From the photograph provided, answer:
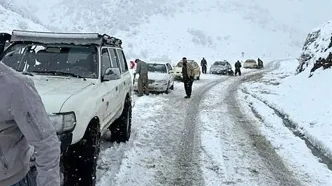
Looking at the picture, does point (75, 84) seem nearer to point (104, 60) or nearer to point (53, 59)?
point (53, 59)

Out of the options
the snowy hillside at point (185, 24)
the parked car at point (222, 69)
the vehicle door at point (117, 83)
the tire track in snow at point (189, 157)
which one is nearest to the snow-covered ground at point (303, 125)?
the tire track in snow at point (189, 157)

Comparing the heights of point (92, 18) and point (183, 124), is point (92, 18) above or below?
above

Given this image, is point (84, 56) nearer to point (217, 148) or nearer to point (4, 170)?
point (217, 148)

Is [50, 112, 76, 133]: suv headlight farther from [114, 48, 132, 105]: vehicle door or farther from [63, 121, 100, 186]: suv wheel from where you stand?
[114, 48, 132, 105]: vehicle door

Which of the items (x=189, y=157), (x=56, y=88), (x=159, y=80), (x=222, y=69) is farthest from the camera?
(x=222, y=69)

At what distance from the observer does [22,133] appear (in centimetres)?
216

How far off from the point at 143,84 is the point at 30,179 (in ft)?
47.4

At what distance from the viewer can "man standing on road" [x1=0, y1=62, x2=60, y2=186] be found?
6.82 feet

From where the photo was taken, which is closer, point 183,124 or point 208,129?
point 208,129

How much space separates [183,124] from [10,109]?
855 cm

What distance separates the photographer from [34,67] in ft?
18.8

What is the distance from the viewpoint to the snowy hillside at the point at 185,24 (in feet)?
216

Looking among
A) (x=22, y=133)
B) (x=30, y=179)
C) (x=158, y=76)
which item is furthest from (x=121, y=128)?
(x=158, y=76)

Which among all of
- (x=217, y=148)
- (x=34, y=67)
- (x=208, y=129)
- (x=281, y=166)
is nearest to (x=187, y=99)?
(x=208, y=129)
